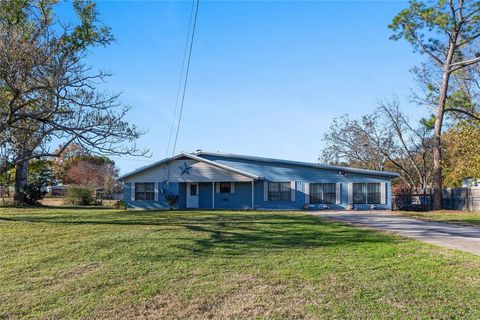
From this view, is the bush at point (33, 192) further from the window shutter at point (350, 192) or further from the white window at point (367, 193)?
the white window at point (367, 193)

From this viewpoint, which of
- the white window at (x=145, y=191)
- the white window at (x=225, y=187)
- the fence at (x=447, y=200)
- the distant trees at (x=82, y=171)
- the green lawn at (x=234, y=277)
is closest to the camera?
the green lawn at (x=234, y=277)

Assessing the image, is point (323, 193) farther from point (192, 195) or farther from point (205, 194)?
point (192, 195)

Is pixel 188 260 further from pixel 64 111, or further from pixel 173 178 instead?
pixel 173 178

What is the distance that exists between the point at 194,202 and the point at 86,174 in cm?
2943

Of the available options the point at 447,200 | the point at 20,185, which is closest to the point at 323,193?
the point at 447,200

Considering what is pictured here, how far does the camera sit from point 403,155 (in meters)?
37.8

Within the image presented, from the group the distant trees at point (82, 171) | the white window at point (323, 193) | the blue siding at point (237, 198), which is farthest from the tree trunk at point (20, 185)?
the distant trees at point (82, 171)

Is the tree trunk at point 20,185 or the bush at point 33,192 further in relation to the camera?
the bush at point 33,192

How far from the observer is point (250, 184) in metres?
26.5

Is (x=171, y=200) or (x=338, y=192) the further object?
(x=171, y=200)

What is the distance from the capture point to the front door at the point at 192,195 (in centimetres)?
2705

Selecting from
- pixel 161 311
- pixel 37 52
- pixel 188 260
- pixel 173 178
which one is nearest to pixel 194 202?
pixel 173 178

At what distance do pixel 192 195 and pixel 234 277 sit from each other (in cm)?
2121

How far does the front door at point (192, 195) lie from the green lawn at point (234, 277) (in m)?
16.9
